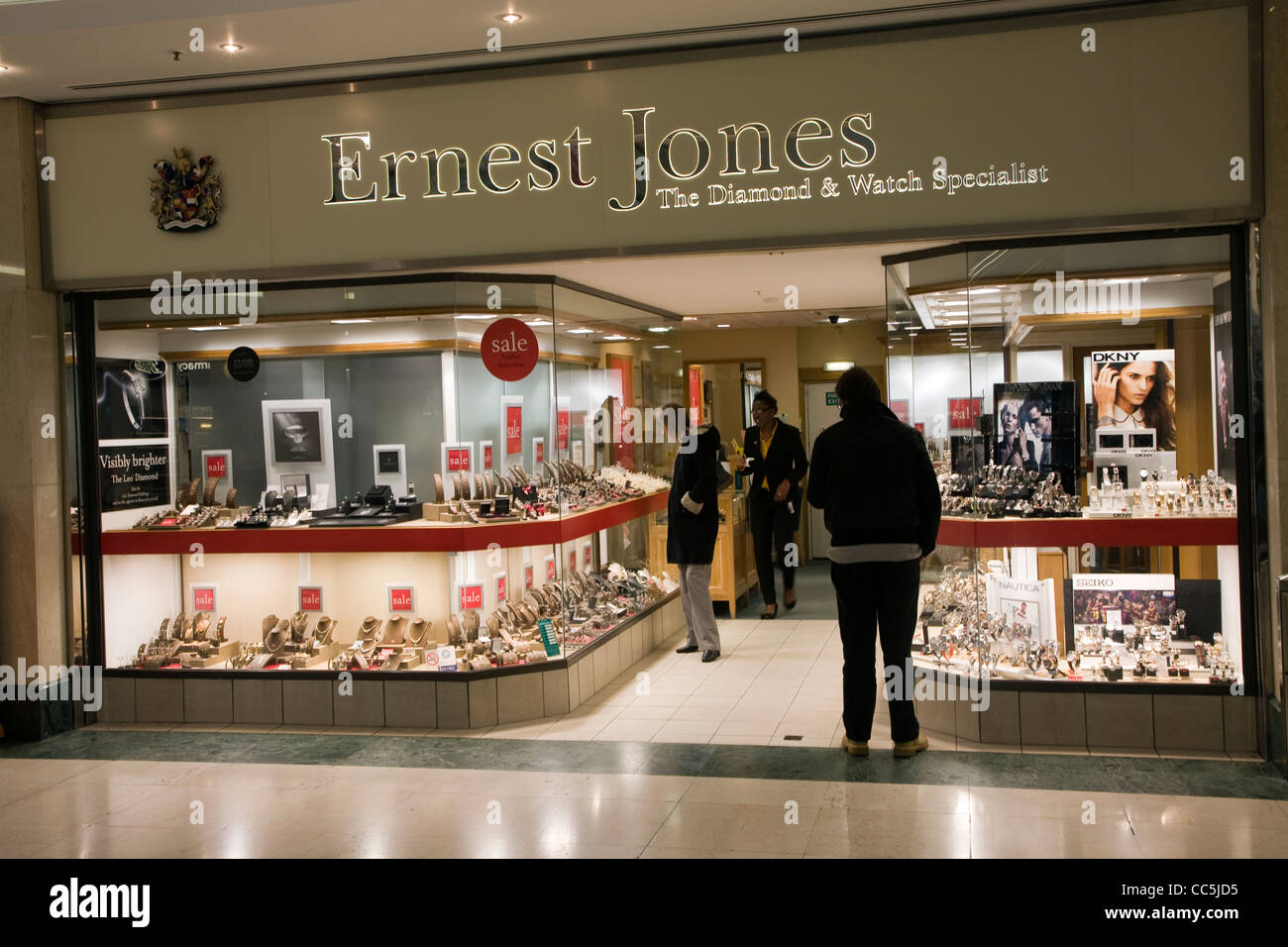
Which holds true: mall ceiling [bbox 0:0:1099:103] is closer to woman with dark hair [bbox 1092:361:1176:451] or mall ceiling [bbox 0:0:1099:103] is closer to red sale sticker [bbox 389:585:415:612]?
woman with dark hair [bbox 1092:361:1176:451]

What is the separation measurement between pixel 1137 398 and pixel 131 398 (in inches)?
216

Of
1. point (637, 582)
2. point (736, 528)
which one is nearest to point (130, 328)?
point (637, 582)

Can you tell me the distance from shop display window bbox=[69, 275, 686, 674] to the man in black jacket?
1794 mm

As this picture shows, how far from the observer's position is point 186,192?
5.96 metres

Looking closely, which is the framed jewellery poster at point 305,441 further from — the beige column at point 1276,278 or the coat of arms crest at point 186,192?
the beige column at point 1276,278

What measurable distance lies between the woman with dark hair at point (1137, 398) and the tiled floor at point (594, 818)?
1.77 metres

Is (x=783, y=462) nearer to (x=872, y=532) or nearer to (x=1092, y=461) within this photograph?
(x=1092, y=461)

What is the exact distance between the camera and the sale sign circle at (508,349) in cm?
608

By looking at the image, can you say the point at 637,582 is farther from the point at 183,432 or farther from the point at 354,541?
the point at 183,432

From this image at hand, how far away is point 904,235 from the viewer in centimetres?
523

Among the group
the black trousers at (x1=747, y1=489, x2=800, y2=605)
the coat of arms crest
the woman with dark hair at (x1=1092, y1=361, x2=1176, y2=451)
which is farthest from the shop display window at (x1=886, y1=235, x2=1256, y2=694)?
the coat of arms crest

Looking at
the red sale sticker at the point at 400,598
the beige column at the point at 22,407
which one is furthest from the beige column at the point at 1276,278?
the beige column at the point at 22,407

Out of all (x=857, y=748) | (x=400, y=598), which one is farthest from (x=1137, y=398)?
(x=400, y=598)

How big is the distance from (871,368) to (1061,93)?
285 inches
